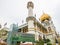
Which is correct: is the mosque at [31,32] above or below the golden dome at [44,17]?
below

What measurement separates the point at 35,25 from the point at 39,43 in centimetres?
380

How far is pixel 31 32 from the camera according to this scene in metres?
19.2

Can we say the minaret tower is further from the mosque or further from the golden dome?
the golden dome

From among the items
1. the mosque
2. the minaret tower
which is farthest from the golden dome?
the minaret tower

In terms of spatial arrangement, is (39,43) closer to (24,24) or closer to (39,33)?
(39,33)

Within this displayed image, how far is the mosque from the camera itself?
16.6 m

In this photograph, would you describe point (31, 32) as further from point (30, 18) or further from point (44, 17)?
point (44, 17)

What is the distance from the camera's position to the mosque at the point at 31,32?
54.3 feet

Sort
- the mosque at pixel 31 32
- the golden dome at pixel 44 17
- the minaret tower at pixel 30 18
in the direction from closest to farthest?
the mosque at pixel 31 32 < the minaret tower at pixel 30 18 < the golden dome at pixel 44 17

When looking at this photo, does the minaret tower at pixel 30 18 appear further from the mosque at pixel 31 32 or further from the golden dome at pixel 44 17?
the golden dome at pixel 44 17

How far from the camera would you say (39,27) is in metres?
21.7

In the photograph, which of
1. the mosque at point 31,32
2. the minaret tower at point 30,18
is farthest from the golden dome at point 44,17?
the minaret tower at point 30,18

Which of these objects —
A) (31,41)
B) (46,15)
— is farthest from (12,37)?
(46,15)

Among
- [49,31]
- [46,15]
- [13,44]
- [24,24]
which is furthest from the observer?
[46,15]
